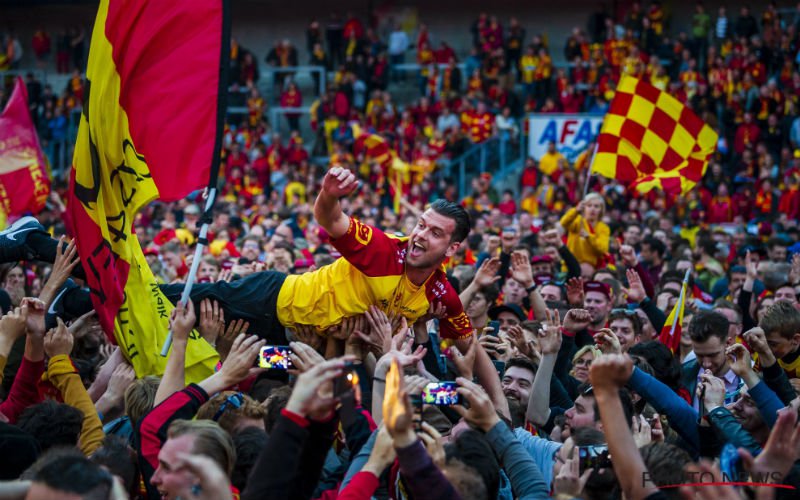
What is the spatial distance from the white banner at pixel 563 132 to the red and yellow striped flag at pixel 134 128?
49.3 feet

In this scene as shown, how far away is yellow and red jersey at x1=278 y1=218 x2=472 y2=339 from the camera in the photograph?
20.4ft

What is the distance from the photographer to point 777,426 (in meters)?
3.87

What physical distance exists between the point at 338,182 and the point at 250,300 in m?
1.24

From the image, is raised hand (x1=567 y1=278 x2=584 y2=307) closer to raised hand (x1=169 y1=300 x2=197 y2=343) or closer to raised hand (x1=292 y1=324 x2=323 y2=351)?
raised hand (x1=292 y1=324 x2=323 y2=351)

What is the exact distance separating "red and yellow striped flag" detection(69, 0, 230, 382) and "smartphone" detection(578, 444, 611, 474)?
2.60 m

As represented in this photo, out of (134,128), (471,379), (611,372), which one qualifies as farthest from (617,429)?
(134,128)

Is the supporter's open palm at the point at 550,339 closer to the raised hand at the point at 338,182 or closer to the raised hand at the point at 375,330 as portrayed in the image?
the raised hand at the point at 375,330

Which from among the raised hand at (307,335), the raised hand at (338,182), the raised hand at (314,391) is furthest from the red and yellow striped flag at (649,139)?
the raised hand at (314,391)

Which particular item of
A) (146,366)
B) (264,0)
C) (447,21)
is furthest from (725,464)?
(264,0)

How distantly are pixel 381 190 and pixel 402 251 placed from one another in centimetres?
1642

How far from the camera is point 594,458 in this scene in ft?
14.5

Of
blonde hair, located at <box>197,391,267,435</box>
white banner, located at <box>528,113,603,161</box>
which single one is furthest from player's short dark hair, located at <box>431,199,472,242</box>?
white banner, located at <box>528,113,603,161</box>

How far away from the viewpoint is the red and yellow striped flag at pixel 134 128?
6039mm

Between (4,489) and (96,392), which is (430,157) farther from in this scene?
(4,489)
